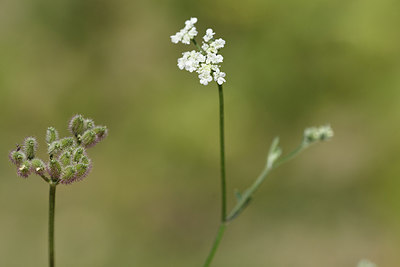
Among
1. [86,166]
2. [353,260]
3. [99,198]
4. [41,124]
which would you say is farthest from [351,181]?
[86,166]

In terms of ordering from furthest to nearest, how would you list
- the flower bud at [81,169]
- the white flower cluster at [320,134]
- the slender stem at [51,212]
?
the white flower cluster at [320,134], the flower bud at [81,169], the slender stem at [51,212]

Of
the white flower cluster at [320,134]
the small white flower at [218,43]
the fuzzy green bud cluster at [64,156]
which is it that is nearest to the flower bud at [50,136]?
the fuzzy green bud cluster at [64,156]

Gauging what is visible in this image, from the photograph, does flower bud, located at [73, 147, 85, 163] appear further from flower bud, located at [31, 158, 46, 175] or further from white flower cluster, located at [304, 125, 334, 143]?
white flower cluster, located at [304, 125, 334, 143]

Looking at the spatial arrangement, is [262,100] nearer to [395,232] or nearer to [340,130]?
[340,130]

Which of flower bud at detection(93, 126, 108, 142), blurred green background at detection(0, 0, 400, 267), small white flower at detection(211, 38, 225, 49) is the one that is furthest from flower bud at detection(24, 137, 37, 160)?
blurred green background at detection(0, 0, 400, 267)

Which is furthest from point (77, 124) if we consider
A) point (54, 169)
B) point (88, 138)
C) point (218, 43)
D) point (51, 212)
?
point (218, 43)

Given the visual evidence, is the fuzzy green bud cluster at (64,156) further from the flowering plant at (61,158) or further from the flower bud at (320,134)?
the flower bud at (320,134)

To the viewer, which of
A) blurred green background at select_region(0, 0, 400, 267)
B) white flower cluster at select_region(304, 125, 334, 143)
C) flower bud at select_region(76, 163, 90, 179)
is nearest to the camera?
flower bud at select_region(76, 163, 90, 179)
